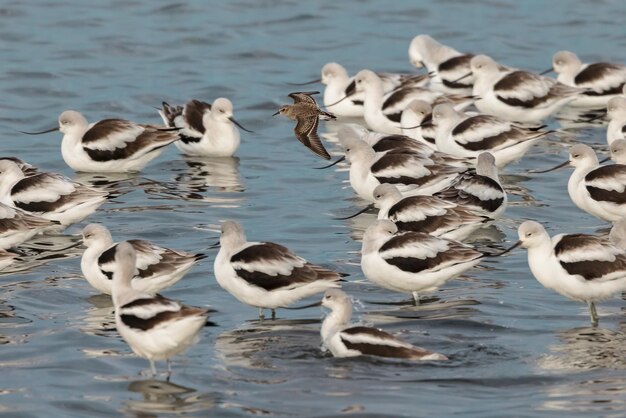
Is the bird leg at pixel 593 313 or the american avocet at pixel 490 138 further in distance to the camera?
the american avocet at pixel 490 138

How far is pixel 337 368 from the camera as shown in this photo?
11.4 meters

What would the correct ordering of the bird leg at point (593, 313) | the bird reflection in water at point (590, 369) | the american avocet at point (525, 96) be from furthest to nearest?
the american avocet at point (525, 96) → the bird leg at point (593, 313) → the bird reflection in water at point (590, 369)

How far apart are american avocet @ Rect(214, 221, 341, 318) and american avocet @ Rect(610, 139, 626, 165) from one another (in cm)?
545

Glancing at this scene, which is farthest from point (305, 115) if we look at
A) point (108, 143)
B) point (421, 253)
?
point (108, 143)

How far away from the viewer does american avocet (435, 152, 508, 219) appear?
1583 cm

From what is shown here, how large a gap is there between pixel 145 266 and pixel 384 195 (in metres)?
3.34

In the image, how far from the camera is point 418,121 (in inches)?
808

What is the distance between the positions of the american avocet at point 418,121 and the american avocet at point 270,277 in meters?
7.50

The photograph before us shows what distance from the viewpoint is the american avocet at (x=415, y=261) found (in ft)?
43.5

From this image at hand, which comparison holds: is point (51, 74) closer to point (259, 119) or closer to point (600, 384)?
point (259, 119)

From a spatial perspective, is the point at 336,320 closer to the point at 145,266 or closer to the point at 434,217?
the point at 145,266

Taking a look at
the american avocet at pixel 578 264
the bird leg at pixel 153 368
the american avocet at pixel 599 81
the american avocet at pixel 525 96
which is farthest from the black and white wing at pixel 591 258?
the american avocet at pixel 599 81

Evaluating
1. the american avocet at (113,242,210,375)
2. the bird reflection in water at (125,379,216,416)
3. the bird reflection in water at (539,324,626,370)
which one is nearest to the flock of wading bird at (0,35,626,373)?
the american avocet at (113,242,210,375)

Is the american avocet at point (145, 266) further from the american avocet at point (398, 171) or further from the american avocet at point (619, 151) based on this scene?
the american avocet at point (619, 151)
